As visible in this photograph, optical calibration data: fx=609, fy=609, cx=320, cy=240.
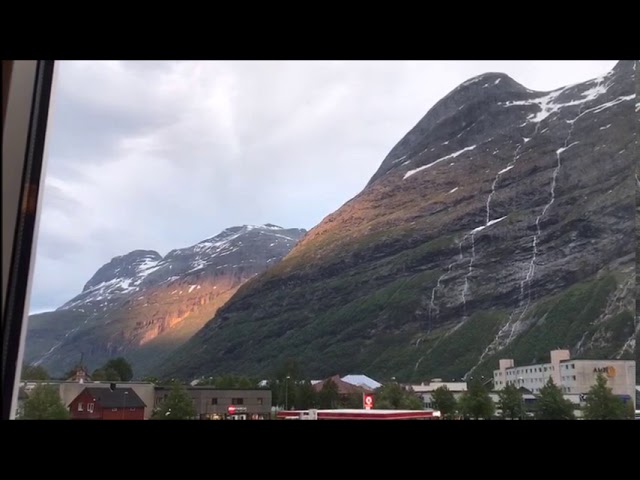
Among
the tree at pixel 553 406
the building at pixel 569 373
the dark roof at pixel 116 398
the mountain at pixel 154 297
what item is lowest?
the tree at pixel 553 406

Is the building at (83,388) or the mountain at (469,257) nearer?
the building at (83,388)

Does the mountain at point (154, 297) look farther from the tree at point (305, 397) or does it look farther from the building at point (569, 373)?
the building at point (569, 373)

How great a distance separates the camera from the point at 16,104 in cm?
249

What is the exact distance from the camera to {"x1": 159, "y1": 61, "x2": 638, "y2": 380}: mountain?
20.3m

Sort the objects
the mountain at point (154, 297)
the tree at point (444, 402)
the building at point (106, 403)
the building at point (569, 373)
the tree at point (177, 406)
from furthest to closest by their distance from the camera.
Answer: the mountain at point (154, 297) < the building at point (569, 373) < the tree at point (444, 402) < the tree at point (177, 406) < the building at point (106, 403)

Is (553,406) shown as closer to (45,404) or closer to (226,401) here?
(226,401)

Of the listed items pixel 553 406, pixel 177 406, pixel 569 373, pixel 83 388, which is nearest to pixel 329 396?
pixel 553 406

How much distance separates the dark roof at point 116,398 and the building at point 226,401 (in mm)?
258

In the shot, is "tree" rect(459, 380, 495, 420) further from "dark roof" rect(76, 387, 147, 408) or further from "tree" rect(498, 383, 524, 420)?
"dark roof" rect(76, 387, 147, 408)

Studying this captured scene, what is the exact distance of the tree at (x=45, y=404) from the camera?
12.4 ft

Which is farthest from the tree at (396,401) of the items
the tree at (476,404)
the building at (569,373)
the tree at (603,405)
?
the building at (569,373)

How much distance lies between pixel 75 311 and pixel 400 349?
10.9 m
